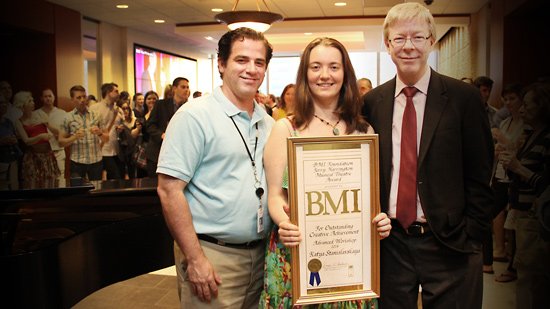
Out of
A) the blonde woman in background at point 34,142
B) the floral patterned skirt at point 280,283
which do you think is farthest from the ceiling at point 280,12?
the floral patterned skirt at point 280,283

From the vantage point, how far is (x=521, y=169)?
258 centimetres

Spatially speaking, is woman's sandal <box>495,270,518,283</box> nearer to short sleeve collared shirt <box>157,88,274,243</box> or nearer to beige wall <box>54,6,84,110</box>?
short sleeve collared shirt <box>157,88,274,243</box>

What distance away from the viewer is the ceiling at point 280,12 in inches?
341

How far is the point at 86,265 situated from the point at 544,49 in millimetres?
2761

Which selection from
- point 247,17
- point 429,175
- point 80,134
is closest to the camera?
point 429,175

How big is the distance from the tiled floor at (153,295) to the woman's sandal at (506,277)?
0.13 feet

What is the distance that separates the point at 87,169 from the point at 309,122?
538 cm

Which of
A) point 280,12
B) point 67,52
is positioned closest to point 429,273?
point 67,52

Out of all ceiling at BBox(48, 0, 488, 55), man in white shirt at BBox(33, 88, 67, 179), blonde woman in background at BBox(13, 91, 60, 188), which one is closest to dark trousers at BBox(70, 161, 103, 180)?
man in white shirt at BBox(33, 88, 67, 179)

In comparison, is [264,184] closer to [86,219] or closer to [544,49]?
[86,219]

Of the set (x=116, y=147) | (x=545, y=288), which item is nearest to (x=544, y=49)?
(x=545, y=288)

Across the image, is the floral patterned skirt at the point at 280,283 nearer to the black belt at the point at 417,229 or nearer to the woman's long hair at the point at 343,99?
the black belt at the point at 417,229

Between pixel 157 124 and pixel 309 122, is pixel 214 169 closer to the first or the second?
pixel 309 122

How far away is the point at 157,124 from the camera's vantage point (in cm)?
546
